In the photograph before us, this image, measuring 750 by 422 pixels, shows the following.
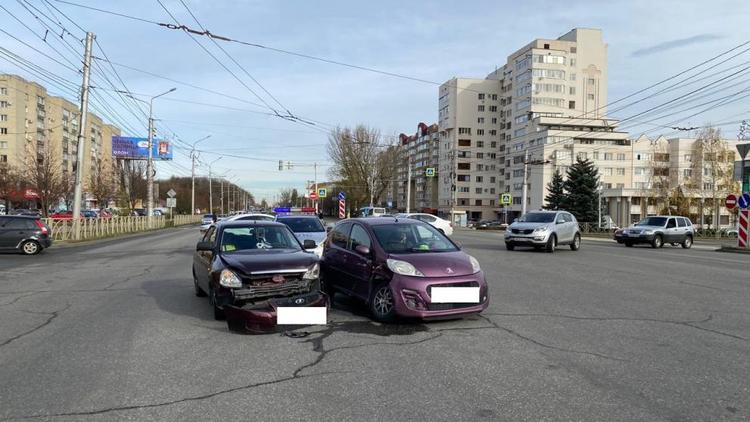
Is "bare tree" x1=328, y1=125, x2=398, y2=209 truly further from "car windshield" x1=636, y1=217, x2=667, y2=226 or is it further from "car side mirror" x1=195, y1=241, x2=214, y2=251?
"car side mirror" x1=195, y1=241, x2=214, y2=251

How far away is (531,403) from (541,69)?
9145cm

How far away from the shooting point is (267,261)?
691cm

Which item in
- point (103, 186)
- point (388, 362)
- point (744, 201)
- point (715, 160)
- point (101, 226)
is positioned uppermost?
point (715, 160)

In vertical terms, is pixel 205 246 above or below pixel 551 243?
Result: above

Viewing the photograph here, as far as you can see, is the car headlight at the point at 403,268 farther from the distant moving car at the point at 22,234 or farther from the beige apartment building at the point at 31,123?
the beige apartment building at the point at 31,123

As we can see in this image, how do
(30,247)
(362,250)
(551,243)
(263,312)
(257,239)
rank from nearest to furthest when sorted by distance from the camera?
(263,312) → (362,250) → (257,239) → (30,247) → (551,243)

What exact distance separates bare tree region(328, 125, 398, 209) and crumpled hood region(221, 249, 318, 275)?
6449 cm

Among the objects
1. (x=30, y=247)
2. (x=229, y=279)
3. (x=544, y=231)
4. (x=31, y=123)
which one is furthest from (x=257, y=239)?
(x=31, y=123)

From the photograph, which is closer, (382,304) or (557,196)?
(382,304)

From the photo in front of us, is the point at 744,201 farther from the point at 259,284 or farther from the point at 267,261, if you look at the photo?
the point at 259,284

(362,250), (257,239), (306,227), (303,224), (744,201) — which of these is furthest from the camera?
(744,201)

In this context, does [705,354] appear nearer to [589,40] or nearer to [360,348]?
[360,348]

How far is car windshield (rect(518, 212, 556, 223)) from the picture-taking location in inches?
829

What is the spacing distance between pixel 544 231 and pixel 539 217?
1.40 metres
